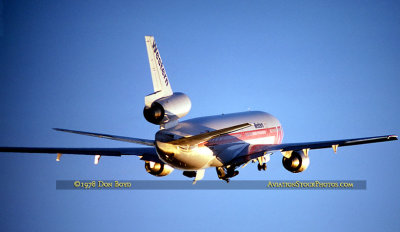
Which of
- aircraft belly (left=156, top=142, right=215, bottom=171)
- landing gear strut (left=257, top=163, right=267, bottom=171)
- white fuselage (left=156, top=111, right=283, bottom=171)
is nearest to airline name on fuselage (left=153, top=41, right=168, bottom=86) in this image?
white fuselage (left=156, top=111, right=283, bottom=171)

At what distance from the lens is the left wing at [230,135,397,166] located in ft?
147

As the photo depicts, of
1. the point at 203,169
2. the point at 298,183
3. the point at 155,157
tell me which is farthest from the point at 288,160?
the point at 155,157

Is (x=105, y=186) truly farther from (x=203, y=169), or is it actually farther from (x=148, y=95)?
(x=148, y=95)

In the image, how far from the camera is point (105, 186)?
178 ft

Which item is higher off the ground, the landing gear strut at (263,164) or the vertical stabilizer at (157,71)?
the vertical stabilizer at (157,71)

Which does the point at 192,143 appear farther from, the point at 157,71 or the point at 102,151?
the point at 102,151

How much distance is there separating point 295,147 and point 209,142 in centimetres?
646

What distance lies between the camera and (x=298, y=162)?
51344 mm

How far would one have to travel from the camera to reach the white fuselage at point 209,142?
147 ft

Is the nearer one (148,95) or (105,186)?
(148,95)

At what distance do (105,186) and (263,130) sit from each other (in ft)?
51.0

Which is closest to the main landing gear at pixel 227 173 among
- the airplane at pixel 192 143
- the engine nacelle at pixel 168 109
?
the airplane at pixel 192 143

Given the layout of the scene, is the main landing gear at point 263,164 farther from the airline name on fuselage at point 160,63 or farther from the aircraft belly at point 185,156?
the airline name on fuselage at point 160,63

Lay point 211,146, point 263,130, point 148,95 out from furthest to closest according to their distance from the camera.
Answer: point 263,130 → point 211,146 → point 148,95
